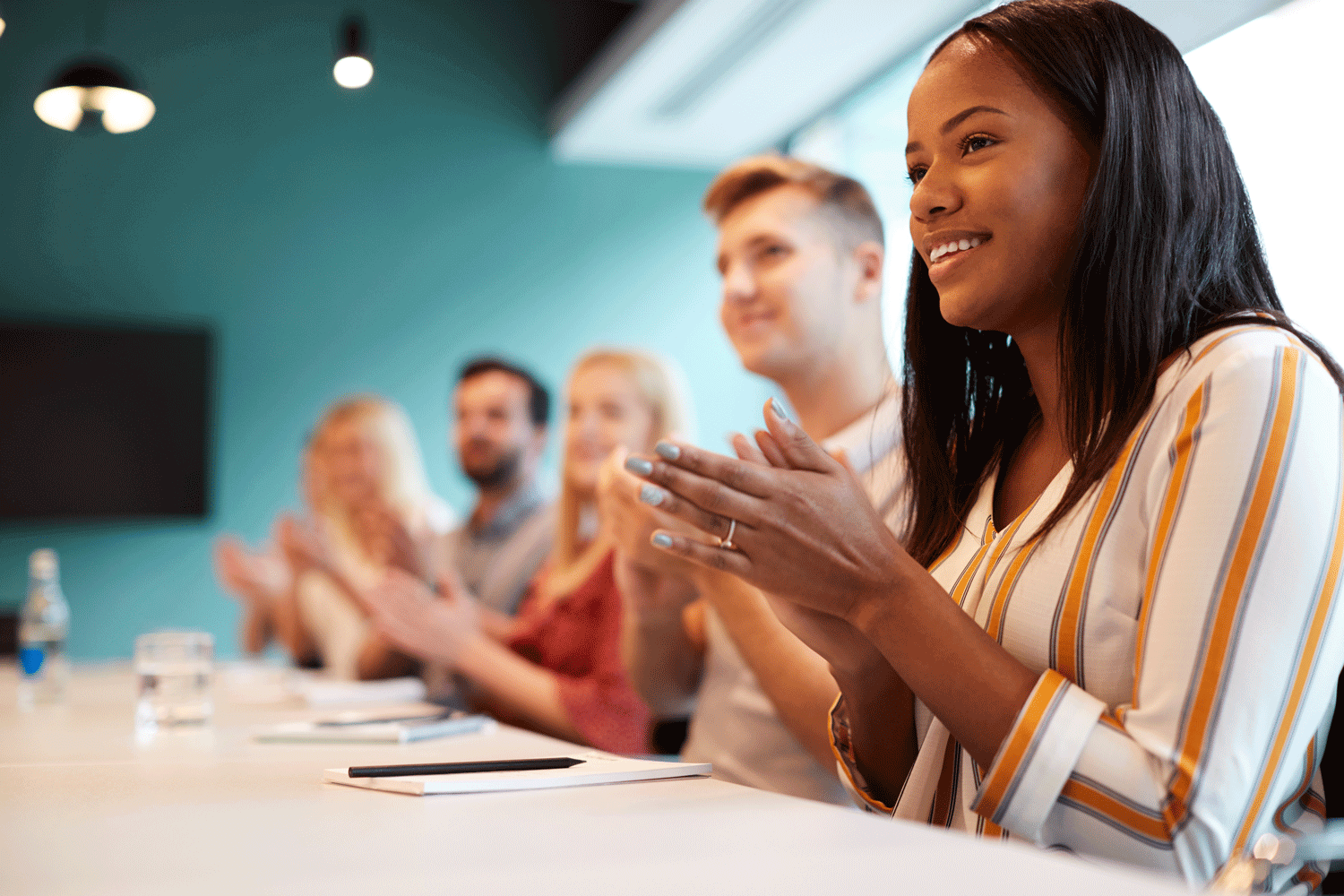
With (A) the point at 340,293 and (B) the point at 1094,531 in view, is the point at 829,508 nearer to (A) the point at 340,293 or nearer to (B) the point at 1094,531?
(B) the point at 1094,531

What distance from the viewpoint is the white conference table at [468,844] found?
0.64 m

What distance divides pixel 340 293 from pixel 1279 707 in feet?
17.2

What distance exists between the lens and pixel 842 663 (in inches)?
44.6

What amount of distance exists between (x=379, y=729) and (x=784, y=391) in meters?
0.97

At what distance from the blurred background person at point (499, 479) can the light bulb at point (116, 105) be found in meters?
1.34

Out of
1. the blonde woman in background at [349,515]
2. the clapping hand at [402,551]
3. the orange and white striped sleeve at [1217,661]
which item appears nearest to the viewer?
the orange and white striped sleeve at [1217,661]

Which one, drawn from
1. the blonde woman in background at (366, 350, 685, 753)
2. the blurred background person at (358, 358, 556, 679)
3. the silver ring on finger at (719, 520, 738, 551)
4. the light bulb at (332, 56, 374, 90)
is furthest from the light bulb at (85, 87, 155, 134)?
the silver ring on finger at (719, 520, 738, 551)

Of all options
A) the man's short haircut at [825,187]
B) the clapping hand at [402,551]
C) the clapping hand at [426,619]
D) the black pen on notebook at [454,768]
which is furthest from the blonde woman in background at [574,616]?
the black pen on notebook at [454,768]

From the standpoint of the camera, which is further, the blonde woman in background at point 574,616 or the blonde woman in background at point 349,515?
the blonde woman in background at point 349,515

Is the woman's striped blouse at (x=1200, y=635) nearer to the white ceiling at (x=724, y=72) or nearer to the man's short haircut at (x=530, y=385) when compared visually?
the man's short haircut at (x=530, y=385)

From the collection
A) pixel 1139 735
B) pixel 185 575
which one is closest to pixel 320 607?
pixel 185 575

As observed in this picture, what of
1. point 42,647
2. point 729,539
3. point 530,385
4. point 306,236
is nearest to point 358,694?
point 42,647

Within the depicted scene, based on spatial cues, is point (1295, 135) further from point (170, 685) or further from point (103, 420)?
point (103, 420)

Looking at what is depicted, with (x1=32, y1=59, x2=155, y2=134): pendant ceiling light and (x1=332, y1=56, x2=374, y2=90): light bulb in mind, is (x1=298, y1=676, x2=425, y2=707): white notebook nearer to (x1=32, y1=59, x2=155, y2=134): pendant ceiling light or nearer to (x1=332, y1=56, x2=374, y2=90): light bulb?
(x1=332, y1=56, x2=374, y2=90): light bulb
